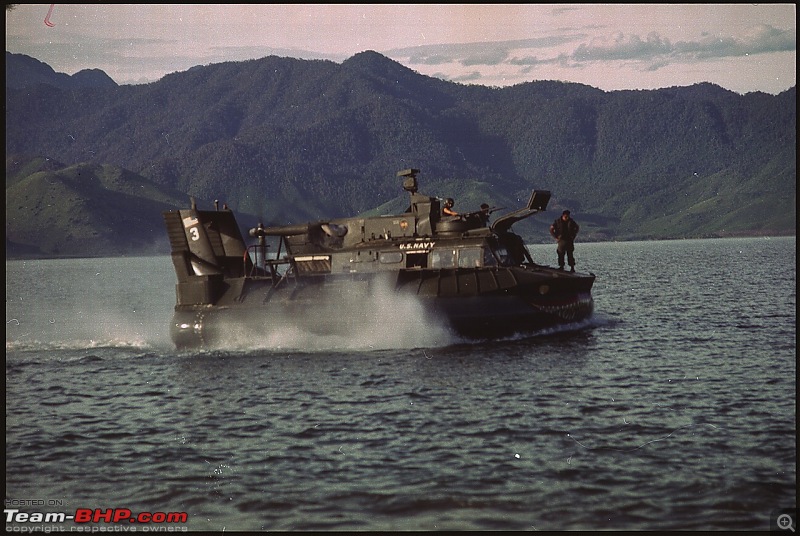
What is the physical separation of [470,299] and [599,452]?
14.7m

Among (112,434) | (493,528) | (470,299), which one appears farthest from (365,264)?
(493,528)

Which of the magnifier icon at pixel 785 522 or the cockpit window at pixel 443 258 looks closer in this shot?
the magnifier icon at pixel 785 522

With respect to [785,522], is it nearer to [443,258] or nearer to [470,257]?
[470,257]

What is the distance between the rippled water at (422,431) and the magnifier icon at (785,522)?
1.71ft

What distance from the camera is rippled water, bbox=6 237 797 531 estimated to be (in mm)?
15688

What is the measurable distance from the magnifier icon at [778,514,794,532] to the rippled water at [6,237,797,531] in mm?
521

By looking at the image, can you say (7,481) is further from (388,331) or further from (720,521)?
(388,331)

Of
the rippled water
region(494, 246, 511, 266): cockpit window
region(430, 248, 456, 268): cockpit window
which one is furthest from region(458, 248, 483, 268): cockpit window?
the rippled water

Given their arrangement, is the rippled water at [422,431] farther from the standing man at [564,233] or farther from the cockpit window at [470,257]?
the standing man at [564,233]

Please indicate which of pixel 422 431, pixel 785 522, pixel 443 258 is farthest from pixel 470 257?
pixel 785 522

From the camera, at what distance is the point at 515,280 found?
33.0 meters

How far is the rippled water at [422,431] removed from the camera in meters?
15.7

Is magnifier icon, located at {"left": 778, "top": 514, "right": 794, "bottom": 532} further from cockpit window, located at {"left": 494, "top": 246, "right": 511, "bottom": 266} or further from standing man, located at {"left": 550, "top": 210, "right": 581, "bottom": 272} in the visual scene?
standing man, located at {"left": 550, "top": 210, "right": 581, "bottom": 272}

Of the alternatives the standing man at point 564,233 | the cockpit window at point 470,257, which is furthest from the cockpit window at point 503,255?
the standing man at point 564,233
